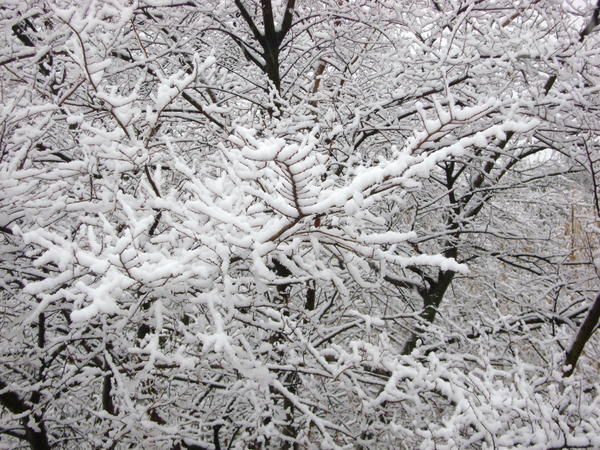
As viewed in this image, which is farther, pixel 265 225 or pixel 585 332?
pixel 585 332

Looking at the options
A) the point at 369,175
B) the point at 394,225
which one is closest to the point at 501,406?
the point at 369,175

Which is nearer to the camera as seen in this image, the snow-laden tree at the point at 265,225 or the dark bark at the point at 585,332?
the snow-laden tree at the point at 265,225

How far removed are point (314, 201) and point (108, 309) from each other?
29.1 inches

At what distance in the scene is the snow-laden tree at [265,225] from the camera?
1722 millimetres

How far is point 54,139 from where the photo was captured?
12.5 ft

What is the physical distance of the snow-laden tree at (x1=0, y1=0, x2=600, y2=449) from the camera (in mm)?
1722

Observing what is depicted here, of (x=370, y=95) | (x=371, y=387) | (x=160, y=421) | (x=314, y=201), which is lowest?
(x=160, y=421)

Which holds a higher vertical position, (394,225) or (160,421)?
(394,225)

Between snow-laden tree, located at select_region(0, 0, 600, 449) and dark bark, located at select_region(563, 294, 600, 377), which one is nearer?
snow-laden tree, located at select_region(0, 0, 600, 449)

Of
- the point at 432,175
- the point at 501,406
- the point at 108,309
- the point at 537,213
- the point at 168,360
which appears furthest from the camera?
the point at 537,213

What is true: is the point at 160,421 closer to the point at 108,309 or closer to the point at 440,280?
the point at 108,309

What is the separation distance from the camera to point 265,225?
6.02 ft

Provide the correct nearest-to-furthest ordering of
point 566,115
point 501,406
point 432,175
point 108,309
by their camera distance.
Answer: point 108,309, point 501,406, point 566,115, point 432,175

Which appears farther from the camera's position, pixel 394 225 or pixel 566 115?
pixel 394 225
